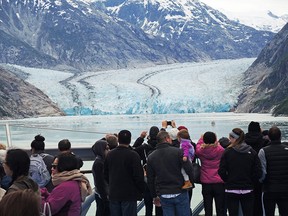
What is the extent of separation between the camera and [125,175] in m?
5.12

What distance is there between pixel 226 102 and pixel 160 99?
7181 mm

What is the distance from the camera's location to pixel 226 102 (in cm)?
5591

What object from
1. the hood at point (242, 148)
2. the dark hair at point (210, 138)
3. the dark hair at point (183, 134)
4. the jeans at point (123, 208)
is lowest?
the jeans at point (123, 208)

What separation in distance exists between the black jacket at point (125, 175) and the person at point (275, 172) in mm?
1301

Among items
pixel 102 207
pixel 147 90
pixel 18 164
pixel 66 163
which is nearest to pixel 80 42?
pixel 147 90

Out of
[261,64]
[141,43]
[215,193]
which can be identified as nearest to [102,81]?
[261,64]

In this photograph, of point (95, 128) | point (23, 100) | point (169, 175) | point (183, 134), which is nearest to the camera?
point (169, 175)

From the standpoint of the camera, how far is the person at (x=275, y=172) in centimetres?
531

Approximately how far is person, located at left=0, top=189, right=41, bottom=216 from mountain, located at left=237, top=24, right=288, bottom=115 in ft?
179

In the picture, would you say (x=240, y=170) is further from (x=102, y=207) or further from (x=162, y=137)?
(x=102, y=207)

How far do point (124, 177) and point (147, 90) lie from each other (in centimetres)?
5232

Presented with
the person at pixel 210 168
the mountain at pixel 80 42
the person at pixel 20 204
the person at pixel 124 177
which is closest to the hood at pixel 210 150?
the person at pixel 210 168

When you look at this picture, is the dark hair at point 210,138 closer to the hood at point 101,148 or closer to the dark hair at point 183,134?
the dark hair at point 183,134

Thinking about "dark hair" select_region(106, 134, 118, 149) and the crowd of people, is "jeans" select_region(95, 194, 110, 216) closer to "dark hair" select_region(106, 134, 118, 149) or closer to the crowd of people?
the crowd of people
